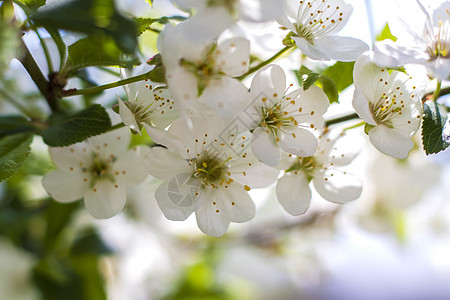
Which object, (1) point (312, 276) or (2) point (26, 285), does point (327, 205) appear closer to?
(1) point (312, 276)

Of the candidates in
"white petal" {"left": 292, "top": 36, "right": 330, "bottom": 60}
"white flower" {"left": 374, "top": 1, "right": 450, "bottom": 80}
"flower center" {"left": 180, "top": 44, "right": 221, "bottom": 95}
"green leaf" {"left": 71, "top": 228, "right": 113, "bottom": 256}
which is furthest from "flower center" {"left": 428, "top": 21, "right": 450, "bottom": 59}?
Result: "green leaf" {"left": 71, "top": 228, "right": 113, "bottom": 256}

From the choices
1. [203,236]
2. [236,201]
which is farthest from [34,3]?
[203,236]

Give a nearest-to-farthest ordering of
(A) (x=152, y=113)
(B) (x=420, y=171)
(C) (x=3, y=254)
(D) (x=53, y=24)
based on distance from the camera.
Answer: (D) (x=53, y=24), (A) (x=152, y=113), (C) (x=3, y=254), (B) (x=420, y=171)

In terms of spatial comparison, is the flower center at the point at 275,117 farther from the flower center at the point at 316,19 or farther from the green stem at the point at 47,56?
the green stem at the point at 47,56

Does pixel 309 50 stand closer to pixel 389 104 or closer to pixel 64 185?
pixel 389 104

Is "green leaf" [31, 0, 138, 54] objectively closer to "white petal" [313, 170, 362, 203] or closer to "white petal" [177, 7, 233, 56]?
"white petal" [177, 7, 233, 56]

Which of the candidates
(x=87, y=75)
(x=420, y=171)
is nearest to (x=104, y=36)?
(x=87, y=75)
